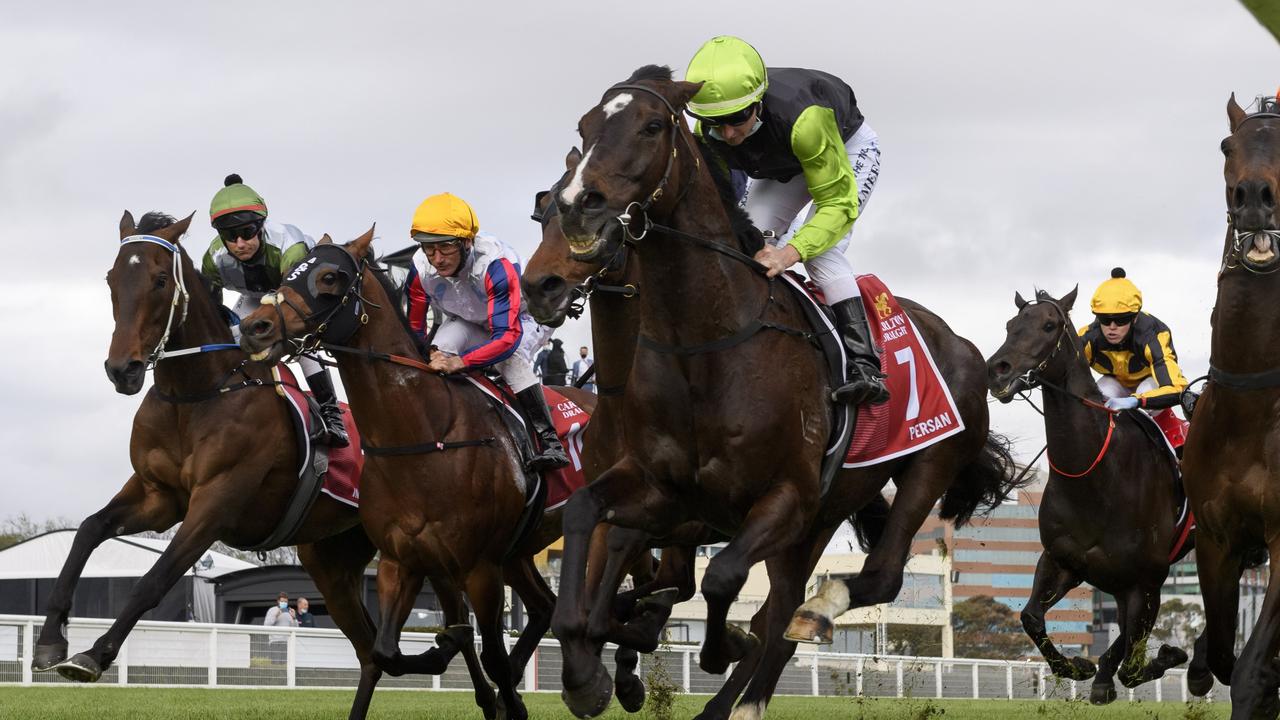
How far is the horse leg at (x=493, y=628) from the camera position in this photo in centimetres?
791

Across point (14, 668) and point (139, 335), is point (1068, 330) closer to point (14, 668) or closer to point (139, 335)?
point (139, 335)

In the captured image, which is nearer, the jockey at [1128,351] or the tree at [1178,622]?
the jockey at [1128,351]

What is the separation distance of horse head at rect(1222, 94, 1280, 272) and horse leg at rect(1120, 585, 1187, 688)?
3226mm

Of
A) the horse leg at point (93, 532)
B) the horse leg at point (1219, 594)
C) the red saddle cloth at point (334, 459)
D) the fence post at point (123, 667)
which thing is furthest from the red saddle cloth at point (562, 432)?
the fence post at point (123, 667)

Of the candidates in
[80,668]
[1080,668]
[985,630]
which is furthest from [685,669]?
[985,630]

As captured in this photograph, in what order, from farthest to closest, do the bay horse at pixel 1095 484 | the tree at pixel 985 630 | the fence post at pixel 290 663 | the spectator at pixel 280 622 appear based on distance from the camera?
the tree at pixel 985 630
the spectator at pixel 280 622
the fence post at pixel 290 663
the bay horse at pixel 1095 484

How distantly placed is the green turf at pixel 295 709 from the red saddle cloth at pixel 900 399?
1.45 meters

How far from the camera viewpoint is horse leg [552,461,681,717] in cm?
490

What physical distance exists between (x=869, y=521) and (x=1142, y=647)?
5.81ft

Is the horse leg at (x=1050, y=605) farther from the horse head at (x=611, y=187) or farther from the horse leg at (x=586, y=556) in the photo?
the horse head at (x=611, y=187)

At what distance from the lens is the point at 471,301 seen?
8367 millimetres

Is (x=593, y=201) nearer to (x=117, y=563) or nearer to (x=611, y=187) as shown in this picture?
(x=611, y=187)

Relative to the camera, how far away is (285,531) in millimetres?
8281

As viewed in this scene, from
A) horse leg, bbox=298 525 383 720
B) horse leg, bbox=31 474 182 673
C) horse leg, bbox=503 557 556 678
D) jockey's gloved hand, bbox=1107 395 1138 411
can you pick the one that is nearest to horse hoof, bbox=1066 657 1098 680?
jockey's gloved hand, bbox=1107 395 1138 411
